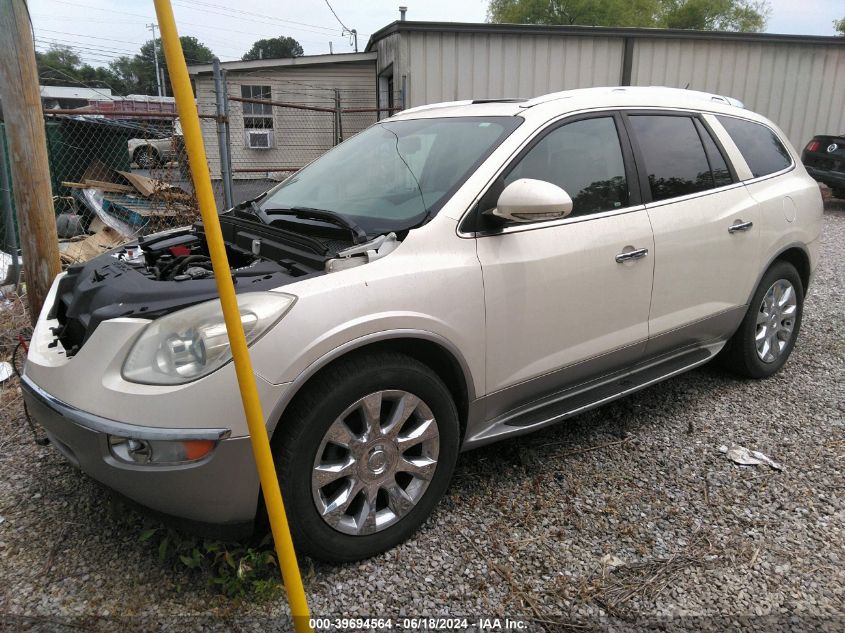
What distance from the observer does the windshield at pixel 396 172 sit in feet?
9.21

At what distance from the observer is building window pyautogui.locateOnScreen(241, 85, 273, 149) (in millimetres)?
14344

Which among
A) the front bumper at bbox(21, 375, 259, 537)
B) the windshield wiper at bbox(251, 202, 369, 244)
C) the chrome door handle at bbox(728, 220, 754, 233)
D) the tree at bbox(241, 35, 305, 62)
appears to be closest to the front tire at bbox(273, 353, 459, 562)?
the front bumper at bbox(21, 375, 259, 537)

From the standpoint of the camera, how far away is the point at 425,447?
259cm

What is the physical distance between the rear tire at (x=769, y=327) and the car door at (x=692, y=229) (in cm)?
21

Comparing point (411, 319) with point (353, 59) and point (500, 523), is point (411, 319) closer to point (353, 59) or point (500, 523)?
point (500, 523)

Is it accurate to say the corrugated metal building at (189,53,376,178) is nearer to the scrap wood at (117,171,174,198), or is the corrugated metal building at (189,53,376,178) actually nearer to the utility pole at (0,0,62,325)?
the scrap wood at (117,171,174,198)

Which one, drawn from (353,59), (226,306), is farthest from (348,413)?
(353,59)

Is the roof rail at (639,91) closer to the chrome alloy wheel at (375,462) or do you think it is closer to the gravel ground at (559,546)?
the chrome alloy wheel at (375,462)

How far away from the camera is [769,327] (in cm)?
429

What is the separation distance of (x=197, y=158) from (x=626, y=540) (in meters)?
2.20

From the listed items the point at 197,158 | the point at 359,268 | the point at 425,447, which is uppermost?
the point at 197,158

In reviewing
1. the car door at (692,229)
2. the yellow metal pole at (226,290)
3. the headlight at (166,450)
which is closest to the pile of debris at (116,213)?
the car door at (692,229)

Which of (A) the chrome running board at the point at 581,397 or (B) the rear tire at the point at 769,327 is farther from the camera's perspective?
(B) the rear tire at the point at 769,327

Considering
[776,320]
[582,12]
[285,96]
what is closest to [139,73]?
[582,12]
